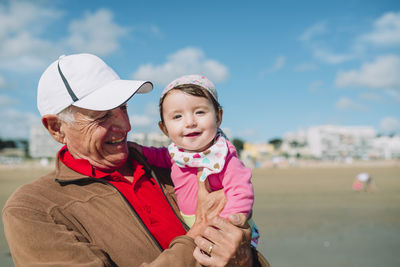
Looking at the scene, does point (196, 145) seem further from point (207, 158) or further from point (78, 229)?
point (78, 229)

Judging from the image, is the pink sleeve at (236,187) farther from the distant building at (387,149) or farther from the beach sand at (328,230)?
the distant building at (387,149)

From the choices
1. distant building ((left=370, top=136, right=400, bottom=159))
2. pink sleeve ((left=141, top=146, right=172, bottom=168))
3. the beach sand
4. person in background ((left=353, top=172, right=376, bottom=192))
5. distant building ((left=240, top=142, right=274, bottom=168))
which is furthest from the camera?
distant building ((left=370, top=136, right=400, bottom=159))

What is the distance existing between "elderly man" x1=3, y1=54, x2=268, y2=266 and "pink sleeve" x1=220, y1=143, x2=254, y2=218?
0.09m

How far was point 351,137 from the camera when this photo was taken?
447 ft

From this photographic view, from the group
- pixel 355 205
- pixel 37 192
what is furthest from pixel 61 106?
pixel 355 205

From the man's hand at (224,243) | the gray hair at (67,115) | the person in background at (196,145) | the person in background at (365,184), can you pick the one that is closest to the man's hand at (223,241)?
the man's hand at (224,243)

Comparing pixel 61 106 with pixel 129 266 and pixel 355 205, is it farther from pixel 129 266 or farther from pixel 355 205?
pixel 355 205

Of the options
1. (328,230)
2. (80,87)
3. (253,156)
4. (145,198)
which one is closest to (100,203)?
(145,198)

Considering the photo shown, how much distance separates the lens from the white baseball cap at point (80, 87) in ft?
6.69

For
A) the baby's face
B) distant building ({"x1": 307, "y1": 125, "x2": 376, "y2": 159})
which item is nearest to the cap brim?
the baby's face

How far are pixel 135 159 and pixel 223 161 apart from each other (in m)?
0.62

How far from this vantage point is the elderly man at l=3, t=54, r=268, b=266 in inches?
63.9

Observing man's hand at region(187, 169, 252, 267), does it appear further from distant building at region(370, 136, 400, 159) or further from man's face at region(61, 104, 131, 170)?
distant building at region(370, 136, 400, 159)

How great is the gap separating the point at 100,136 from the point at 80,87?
31 centimetres
